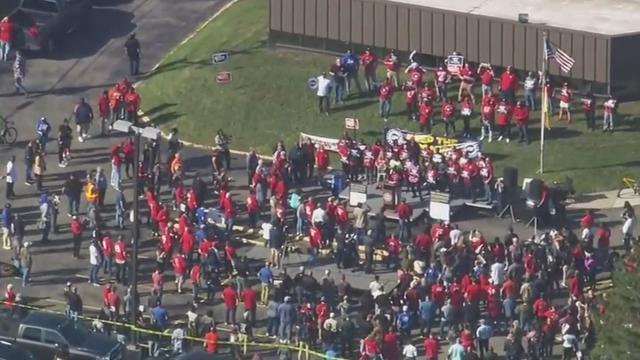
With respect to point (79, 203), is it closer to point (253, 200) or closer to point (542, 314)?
point (253, 200)

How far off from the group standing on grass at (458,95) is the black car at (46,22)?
9.35 meters

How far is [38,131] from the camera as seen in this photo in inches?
2990

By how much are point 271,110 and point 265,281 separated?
1266cm

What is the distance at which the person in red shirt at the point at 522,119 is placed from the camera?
74125mm

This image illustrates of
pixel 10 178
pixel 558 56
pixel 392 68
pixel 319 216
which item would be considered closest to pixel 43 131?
pixel 10 178

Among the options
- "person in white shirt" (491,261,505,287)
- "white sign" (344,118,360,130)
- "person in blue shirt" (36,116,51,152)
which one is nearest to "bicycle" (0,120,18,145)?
"person in blue shirt" (36,116,51,152)

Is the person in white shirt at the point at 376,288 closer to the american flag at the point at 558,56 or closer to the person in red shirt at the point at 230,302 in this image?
the person in red shirt at the point at 230,302

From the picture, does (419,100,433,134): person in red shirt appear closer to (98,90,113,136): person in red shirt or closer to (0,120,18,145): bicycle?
(98,90,113,136): person in red shirt

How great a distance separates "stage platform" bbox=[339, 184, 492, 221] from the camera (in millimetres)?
70625

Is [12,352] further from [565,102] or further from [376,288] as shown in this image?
[565,102]

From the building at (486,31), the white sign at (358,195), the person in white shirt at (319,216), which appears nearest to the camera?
the person in white shirt at (319,216)

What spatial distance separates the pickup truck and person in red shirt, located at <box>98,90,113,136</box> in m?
14.6

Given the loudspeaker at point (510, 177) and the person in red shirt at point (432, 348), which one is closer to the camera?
the person in red shirt at point (432, 348)

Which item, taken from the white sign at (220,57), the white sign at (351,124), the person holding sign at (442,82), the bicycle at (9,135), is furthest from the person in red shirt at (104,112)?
the person holding sign at (442,82)
